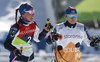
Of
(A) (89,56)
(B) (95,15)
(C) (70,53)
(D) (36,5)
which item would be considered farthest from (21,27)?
(B) (95,15)

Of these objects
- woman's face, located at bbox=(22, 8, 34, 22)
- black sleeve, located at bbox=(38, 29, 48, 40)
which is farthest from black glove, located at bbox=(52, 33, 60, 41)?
woman's face, located at bbox=(22, 8, 34, 22)

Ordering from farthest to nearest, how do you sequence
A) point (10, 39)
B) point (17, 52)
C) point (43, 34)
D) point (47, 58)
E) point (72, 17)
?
point (47, 58), point (72, 17), point (43, 34), point (10, 39), point (17, 52)

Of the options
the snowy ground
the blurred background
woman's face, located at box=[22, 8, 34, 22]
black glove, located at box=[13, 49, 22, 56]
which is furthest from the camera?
the blurred background

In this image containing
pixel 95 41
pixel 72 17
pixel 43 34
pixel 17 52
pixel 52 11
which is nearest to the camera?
pixel 17 52

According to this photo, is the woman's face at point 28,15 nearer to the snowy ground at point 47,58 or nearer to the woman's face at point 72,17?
the woman's face at point 72,17

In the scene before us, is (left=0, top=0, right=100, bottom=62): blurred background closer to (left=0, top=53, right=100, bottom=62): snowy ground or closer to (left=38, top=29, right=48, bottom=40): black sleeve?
(left=0, top=53, right=100, bottom=62): snowy ground

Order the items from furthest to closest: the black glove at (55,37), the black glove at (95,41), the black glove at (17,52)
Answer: the black glove at (95,41)
the black glove at (55,37)
the black glove at (17,52)

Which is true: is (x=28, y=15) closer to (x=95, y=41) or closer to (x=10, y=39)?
(x=10, y=39)

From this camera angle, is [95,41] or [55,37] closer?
[55,37]

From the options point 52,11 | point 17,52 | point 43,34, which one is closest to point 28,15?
point 43,34

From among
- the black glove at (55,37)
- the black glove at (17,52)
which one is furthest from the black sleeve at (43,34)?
the black glove at (17,52)

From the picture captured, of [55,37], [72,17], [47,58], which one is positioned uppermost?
[72,17]

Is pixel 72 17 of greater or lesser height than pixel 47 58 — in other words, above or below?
above

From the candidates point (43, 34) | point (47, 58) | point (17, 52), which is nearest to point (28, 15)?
point (43, 34)
